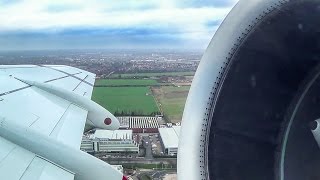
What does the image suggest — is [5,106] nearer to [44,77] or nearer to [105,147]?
[44,77]

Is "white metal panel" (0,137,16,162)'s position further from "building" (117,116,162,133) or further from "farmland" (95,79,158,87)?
"farmland" (95,79,158,87)

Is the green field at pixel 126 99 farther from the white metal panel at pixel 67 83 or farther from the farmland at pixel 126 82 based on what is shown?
the white metal panel at pixel 67 83

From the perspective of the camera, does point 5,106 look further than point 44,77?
No

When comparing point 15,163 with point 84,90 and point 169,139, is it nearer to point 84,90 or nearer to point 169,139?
point 84,90

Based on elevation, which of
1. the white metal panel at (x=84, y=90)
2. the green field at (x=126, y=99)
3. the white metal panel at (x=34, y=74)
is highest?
the green field at (x=126, y=99)

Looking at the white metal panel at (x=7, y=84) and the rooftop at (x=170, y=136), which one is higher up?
the rooftop at (x=170, y=136)

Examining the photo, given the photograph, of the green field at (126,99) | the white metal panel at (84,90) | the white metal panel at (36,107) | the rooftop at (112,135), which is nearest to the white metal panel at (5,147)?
the white metal panel at (36,107)

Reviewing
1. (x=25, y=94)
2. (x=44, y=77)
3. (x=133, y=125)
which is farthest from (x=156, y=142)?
(x=25, y=94)

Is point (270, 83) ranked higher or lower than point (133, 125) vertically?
lower
